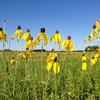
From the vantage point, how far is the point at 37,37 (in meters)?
2.00

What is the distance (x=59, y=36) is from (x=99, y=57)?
3.20 meters

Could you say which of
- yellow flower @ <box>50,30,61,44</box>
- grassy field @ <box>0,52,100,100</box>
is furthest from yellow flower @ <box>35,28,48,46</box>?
grassy field @ <box>0,52,100,100</box>

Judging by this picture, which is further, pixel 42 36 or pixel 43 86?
pixel 43 86

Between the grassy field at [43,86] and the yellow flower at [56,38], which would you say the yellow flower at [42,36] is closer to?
the yellow flower at [56,38]

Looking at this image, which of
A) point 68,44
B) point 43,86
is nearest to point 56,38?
point 68,44

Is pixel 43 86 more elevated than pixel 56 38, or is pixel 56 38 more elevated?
pixel 56 38

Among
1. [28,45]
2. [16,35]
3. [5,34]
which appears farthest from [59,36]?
[5,34]

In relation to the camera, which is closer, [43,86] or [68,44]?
[68,44]

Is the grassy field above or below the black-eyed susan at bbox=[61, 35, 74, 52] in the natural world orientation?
below

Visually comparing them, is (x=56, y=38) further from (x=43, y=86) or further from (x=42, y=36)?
(x=43, y=86)

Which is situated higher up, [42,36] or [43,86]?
[42,36]

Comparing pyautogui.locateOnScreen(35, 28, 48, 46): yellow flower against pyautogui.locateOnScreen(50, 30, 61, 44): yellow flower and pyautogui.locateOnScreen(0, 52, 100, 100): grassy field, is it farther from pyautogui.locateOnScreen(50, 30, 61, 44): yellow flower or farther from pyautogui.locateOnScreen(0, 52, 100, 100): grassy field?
pyautogui.locateOnScreen(0, 52, 100, 100): grassy field

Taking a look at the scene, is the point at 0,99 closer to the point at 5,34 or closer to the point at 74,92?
the point at 5,34

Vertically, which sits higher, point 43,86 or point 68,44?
point 68,44
